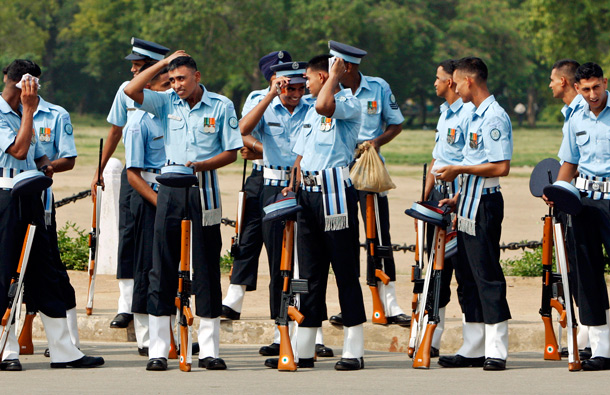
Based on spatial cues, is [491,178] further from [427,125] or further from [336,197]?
[427,125]

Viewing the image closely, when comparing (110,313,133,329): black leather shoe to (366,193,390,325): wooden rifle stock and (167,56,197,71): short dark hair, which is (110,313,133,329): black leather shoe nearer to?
(366,193,390,325): wooden rifle stock

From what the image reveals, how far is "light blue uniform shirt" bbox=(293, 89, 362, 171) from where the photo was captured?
8.37 m

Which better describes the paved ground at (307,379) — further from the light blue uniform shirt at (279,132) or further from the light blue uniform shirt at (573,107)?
the light blue uniform shirt at (573,107)

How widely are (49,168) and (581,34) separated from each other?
44.2 meters

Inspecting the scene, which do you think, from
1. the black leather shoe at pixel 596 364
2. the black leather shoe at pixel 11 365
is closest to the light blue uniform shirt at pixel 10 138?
the black leather shoe at pixel 11 365

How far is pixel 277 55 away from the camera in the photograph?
10133 mm

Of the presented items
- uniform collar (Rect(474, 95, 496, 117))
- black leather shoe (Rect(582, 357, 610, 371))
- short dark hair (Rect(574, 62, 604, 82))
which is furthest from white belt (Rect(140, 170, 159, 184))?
black leather shoe (Rect(582, 357, 610, 371))

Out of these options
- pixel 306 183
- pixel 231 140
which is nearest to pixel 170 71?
pixel 231 140

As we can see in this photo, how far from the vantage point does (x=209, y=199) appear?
8.43 meters

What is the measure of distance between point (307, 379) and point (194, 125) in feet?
6.23

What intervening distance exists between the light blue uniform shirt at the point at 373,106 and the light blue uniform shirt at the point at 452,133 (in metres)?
0.76

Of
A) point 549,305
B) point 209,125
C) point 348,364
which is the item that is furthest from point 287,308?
point 549,305

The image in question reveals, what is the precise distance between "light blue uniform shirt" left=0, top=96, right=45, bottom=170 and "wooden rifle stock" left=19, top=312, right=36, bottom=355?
137 cm

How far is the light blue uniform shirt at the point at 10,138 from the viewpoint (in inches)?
329
